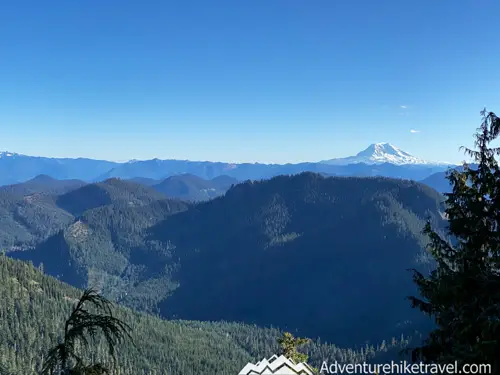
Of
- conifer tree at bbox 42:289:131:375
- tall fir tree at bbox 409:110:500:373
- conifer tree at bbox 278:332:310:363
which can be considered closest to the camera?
conifer tree at bbox 42:289:131:375

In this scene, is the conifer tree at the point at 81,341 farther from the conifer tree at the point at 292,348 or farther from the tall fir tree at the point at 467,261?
the conifer tree at the point at 292,348

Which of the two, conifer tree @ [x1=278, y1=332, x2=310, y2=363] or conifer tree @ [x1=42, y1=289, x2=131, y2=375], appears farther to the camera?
conifer tree @ [x1=278, y1=332, x2=310, y2=363]

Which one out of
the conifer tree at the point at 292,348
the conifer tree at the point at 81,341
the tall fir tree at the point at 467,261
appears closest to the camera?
the conifer tree at the point at 81,341

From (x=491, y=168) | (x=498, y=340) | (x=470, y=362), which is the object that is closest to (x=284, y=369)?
(x=470, y=362)

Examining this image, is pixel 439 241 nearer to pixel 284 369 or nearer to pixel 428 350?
pixel 428 350

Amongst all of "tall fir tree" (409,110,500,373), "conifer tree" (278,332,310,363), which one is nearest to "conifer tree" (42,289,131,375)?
"tall fir tree" (409,110,500,373)

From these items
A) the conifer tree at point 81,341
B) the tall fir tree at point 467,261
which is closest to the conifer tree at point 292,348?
the tall fir tree at point 467,261

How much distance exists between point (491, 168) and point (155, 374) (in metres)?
192

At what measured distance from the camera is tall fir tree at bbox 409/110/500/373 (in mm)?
16172

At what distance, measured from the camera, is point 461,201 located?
2073cm

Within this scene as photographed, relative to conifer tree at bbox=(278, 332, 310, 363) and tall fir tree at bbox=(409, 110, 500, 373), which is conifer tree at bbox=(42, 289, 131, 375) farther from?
conifer tree at bbox=(278, 332, 310, 363)

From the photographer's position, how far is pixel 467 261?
19.5 metres

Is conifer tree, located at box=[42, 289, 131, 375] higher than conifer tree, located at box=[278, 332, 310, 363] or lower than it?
higher

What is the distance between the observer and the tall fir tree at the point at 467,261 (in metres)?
16.2
